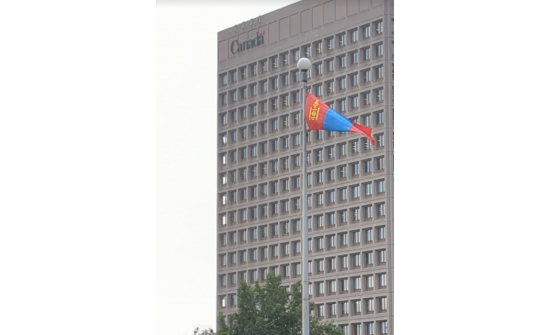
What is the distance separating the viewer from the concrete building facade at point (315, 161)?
5044 inches

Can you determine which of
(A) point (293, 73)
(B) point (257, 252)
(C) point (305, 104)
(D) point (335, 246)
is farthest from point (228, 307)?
(C) point (305, 104)

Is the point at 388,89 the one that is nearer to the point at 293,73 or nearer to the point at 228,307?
the point at 293,73

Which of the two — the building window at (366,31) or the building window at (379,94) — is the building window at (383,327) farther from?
the building window at (366,31)

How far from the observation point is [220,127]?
495 ft

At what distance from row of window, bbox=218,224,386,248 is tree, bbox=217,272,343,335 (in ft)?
241

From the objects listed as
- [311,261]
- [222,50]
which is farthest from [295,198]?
[222,50]

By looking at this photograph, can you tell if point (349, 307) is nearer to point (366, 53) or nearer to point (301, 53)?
point (366, 53)

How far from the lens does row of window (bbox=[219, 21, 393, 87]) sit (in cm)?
13200

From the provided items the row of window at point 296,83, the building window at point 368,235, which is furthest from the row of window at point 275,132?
the building window at point 368,235

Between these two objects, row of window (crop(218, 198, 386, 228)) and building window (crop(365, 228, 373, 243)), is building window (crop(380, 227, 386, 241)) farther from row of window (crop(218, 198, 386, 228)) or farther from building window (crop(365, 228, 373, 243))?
building window (crop(365, 228, 373, 243))

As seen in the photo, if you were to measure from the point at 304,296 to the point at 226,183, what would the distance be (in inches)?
4705

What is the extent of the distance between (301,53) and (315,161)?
12.7m

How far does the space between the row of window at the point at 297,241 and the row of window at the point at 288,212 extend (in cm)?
113

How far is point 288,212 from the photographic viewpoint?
140375 mm
